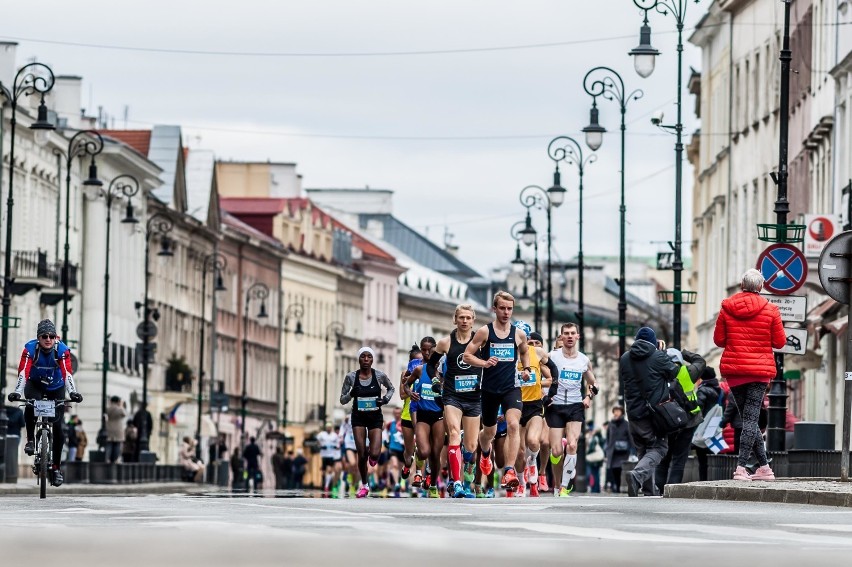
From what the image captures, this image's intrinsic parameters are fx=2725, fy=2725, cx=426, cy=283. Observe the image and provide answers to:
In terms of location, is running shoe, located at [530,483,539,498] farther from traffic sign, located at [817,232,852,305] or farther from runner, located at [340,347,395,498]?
traffic sign, located at [817,232,852,305]

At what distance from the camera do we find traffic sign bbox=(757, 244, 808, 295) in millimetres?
31297

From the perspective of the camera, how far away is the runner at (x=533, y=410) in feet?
98.0

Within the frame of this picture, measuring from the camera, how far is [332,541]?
1529cm

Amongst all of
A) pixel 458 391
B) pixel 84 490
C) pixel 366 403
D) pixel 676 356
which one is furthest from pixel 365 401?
pixel 84 490

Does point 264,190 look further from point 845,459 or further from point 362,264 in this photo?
point 845,459

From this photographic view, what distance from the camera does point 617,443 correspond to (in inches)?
1821

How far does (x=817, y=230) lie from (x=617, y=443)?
621cm

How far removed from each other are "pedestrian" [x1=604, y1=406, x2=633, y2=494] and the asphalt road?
71.0 feet

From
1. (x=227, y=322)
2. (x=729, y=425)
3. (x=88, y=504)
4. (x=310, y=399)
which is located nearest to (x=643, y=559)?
(x=88, y=504)

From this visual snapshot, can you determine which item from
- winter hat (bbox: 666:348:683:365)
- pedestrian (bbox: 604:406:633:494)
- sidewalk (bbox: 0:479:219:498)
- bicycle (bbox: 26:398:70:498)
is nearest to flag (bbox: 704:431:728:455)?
winter hat (bbox: 666:348:683:365)

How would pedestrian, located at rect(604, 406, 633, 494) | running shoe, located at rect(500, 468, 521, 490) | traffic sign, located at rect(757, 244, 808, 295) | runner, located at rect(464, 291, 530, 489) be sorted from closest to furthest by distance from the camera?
runner, located at rect(464, 291, 530, 489) → running shoe, located at rect(500, 468, 521, 490) → traffic sign, located at rect(757, 244, 808, 295) → pedestrian, located at rect(604, 406, 633, 494)

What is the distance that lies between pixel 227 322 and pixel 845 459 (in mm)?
98502

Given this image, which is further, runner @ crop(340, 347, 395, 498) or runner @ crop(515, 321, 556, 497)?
runner @ crop(340, 347, 395, 498)

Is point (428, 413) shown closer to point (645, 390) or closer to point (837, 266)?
point (645, 390)
